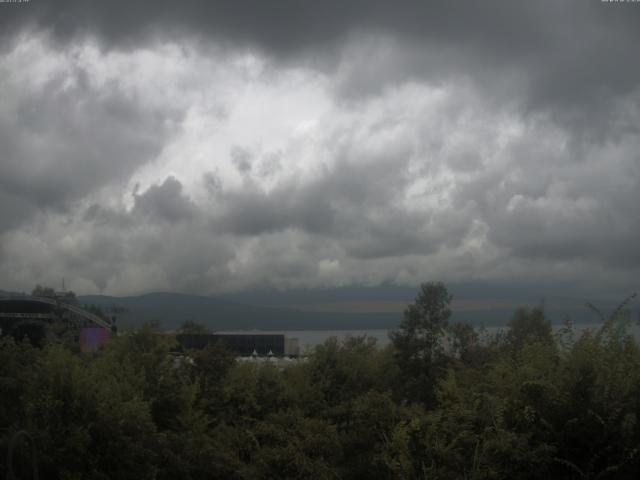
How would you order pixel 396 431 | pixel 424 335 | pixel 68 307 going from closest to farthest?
pixel 396 431
pixel 424 335
pixel 68 307

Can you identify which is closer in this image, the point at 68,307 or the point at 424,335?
the point at 424,335

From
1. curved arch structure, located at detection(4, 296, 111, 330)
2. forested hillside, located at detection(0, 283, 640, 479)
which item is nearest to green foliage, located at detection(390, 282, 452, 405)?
forested hillside, located at detection(0, 283, 640, 479)

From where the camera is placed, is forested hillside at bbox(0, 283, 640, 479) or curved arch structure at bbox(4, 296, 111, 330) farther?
curved arch structure at bbox(4, 296, 111, 330)

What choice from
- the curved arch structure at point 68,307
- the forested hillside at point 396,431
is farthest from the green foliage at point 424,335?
the curved arch structure at point 68,307

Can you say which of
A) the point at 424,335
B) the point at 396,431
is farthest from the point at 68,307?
the point at 396,431

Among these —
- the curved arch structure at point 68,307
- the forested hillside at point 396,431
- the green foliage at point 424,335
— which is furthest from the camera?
the curved arch structure at point 68,307

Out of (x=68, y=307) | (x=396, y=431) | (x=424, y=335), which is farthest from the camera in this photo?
(x=68, y=307)

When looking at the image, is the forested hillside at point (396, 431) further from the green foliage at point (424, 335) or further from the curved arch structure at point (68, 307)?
the curved arch structure at point (68, 307)

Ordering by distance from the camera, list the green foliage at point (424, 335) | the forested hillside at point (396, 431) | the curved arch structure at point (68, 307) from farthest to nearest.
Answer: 1. the curved arch structure at point (68, 307)
2. the green foliage at point (424, 335)
3. the forested hillside at point (396, 431)

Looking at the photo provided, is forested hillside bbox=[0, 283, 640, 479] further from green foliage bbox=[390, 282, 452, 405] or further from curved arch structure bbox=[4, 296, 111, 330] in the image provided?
curved arch structure bbox=[4, 296, 111, 330]

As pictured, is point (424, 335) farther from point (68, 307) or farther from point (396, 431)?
point (68, 307)

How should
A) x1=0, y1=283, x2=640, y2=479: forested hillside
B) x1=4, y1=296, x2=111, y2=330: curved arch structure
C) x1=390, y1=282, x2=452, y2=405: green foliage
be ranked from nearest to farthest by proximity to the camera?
x1=0, y1=283, x2=640, y2=479: forested hillside, x1=390, y1=282, x2=452, y2=405: green foliage, x1=4, y1=296, x2=111, y2=330: curved arch structure

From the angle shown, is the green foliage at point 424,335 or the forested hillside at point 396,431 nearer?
the forested hillside at point 396,431

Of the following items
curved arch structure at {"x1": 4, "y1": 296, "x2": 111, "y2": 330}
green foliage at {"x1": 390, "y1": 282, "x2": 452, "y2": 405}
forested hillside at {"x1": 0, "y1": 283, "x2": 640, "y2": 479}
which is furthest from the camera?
curved arch structure at {"x1": 4, "y1": 296, "x2": 111, "y2": 330}
